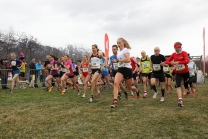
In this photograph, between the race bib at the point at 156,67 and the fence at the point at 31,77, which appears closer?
the race bib at the point at 156,67

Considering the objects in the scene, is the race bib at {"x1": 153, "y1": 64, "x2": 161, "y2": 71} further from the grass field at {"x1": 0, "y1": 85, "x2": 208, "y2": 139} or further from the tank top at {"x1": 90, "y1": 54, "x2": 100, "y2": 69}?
the grass field at {"x1": 0, "y1": 85, "x2": 208, "y2": 139}

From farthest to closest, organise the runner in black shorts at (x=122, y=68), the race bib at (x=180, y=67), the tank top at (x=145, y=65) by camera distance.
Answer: the tank top at (x=145, y=65), the race bib at (x=180, y=67), the runner in black shorts at (x=122, y=68)

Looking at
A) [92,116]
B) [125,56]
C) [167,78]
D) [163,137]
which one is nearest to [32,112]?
[92,116]

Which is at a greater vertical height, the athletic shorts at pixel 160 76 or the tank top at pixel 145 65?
the tank top at pixel 145 65

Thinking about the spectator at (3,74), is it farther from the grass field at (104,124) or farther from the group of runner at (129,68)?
the grass field at (104,124)

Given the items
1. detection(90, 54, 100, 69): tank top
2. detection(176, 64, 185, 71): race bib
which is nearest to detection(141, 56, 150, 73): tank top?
detection(90, 54, 100, 69): tank top

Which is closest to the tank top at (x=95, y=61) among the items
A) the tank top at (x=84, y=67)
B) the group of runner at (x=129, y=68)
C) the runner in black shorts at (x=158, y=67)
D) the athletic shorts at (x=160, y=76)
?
the group of runner at (x=129, y=68)

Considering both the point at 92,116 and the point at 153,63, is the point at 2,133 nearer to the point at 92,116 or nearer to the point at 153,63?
the point at 92,116

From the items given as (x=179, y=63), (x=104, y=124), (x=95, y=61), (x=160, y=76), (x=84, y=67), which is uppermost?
(x=95, y=61)

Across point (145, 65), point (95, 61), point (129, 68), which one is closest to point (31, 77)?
point (95, 61)

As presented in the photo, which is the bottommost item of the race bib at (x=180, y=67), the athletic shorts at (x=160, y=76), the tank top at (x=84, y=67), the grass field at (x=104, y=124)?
the grass field at (x=104, y=124)

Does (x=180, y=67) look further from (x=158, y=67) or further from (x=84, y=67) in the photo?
(x=84, y=67)

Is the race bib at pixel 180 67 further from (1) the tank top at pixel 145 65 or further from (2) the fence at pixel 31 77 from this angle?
(2) the fence at pixel 31 77

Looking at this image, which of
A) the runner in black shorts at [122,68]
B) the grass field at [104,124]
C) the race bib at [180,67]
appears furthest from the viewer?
the race bib at [180,67]
